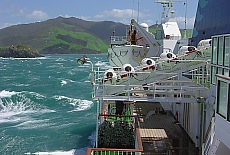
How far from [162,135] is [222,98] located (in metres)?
8.95

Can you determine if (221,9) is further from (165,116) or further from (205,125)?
(165,116)

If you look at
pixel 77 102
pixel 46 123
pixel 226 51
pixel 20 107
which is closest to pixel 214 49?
pixel 226 51

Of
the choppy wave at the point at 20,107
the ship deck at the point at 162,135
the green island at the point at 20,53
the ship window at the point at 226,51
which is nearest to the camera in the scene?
the ship window at the point at 226,51

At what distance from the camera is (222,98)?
7.55 metres

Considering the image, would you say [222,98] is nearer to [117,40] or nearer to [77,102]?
[117,40]

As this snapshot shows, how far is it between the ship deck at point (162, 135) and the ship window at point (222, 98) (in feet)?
21.1

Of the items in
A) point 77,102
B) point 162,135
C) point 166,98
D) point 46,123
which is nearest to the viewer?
point 166,98

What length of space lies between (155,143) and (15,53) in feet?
633

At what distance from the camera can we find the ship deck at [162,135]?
14.1 meters

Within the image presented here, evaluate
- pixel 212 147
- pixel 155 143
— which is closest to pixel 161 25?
pixel 155 143

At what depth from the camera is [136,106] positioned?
76.4ft

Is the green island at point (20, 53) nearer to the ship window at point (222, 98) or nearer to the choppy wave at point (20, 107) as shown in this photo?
the choppy wave at point (20, 107)

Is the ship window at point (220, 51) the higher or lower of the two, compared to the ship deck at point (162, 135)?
higher

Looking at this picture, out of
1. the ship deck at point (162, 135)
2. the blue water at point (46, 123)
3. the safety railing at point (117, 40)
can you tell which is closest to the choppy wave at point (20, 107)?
the blue water at point (46, 123)
